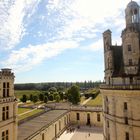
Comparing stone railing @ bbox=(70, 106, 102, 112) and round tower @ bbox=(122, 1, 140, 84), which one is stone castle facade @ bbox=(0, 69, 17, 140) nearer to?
round tower @ bbox=(122, 1, 140, 84)

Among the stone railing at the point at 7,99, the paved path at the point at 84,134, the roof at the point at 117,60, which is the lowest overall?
the paved path at the point at 84,134

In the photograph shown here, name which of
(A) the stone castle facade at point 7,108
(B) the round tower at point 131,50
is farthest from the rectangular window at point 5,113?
(B) the round tower at point 131,50

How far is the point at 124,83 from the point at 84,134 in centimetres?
2102

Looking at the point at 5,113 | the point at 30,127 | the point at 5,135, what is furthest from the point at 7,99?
the point at 30,127

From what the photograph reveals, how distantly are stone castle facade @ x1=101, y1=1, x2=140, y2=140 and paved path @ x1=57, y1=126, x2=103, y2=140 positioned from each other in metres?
11.2

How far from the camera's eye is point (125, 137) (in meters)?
27.6

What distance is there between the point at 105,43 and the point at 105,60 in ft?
9.16

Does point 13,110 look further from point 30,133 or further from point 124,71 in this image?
point 124,71

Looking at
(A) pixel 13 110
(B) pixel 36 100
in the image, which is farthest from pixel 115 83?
(B) pixel 36 100

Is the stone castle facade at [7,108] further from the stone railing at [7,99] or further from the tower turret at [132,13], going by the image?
the tower turret at [132,13]

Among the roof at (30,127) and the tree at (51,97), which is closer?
the roof at (30,127)

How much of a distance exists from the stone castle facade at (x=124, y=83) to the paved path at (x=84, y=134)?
36.7ft

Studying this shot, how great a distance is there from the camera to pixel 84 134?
4494 cm

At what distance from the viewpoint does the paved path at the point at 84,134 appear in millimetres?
42438
